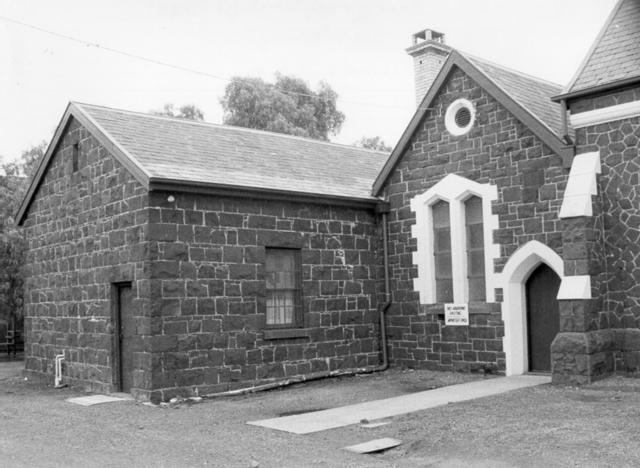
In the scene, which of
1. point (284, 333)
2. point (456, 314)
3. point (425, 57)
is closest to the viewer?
point (284, 333)

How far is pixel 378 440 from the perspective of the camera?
9391 millimetres

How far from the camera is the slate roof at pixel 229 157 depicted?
47.6 ft

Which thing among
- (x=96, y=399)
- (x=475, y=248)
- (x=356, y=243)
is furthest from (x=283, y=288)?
(x=96, y=399)

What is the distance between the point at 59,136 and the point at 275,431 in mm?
9605

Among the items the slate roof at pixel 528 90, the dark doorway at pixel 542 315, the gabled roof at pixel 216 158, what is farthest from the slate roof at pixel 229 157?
the dark doorway at pixel 542 315

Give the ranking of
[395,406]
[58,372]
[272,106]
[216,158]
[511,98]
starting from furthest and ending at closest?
[272,106]
[58,372]
[216,158]
[511,98]
[395,406]

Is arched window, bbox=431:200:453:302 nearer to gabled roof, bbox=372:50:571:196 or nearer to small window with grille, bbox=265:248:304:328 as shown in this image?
gabled roof, bbox=372:50:571:196

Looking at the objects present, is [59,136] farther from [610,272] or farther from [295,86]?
[295,86]

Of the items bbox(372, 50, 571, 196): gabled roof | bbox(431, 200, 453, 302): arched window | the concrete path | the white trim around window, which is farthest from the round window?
the concrete path

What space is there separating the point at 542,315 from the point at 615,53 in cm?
482

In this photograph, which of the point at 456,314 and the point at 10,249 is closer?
the point at 456,314

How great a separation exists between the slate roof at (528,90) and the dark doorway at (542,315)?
267 centimetres

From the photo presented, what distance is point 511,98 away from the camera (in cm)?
1455

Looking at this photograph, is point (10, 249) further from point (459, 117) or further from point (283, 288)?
point (459, 117)
